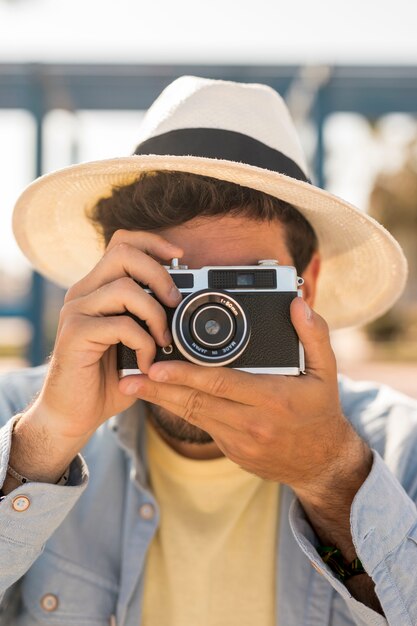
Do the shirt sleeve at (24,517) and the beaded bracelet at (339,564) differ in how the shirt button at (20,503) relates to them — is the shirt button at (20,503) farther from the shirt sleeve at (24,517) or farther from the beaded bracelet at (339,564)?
the beaded bracelet at (339,564)

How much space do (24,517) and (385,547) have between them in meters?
0.77

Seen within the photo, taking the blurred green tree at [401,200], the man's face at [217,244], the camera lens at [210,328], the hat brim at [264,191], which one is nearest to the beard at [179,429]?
the man's face at [217,244]

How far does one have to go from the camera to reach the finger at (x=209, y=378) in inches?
56.2

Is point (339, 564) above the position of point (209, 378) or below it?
below

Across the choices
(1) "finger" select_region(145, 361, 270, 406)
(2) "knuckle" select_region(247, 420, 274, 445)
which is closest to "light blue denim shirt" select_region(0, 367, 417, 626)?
(2) "knuckle" select_region(247, 420, 274, 445)

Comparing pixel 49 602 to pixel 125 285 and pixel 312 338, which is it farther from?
pixel 312 338

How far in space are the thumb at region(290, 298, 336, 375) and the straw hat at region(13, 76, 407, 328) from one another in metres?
0.36

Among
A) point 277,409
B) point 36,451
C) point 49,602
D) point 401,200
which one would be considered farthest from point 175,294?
point 401,200

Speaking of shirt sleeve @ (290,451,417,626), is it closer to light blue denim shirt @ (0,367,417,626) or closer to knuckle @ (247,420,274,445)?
light blue denim shirt @ (0,367,417,626)

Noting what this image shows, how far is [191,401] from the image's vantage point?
148 cm

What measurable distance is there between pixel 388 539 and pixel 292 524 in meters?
0.22

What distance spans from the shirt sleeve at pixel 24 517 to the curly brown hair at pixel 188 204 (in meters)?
0.67

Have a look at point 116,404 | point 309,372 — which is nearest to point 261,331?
point 309,372

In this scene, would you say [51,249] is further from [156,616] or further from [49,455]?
[156,616]
